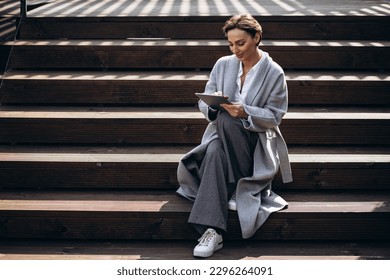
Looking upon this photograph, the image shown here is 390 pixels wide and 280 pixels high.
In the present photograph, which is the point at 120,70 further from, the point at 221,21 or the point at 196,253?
the point at 196,253

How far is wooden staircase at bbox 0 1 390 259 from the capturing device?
14.5 feet

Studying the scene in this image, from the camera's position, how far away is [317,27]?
606 cm

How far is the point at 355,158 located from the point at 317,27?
1654 mm

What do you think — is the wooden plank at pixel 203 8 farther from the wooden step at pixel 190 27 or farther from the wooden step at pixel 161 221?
the wooden step at pixel 161 221

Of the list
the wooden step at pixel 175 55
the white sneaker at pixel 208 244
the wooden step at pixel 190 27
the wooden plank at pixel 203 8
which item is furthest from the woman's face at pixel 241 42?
the wooden plank at pixel 203 8

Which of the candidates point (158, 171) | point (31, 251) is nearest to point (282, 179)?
point (158, 171)

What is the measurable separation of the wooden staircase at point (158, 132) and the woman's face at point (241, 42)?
2.62ft

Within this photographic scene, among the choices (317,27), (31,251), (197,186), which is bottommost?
(31,251)

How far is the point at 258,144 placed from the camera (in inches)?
175

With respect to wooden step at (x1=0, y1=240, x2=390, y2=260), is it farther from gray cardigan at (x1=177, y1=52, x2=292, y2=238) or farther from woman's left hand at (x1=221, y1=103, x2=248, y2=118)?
woman's left hand at (x1=221, y1=103, x2=248, y2=118)
